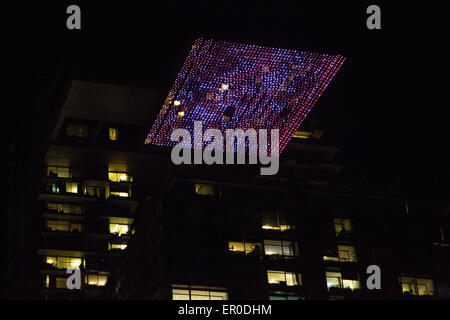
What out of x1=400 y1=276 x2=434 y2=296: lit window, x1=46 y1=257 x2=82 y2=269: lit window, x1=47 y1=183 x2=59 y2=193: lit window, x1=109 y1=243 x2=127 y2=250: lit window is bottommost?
x1=400 y1=276 x2=434 y2=296: lit window

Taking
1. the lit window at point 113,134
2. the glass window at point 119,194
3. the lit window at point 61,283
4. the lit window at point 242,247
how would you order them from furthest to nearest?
the lit window at point 113,134
the glass window at point 119,194
the lit window at point 61,283
the lit window at point 242,247

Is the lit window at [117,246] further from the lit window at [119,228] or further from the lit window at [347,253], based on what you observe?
the lit window at [347,253]

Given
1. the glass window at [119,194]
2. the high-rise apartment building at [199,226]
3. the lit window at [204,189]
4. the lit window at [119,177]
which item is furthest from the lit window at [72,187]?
the lit window at [204,189]

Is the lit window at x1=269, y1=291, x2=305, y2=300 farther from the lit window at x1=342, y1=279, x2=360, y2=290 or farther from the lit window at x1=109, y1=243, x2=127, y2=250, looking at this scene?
the lit window at x1=109, y1=243, x2=127, y2=250

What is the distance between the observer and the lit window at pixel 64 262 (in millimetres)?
95500

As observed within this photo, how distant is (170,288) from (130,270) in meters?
14.3

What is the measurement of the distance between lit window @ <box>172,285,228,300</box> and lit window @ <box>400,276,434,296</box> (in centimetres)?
1873

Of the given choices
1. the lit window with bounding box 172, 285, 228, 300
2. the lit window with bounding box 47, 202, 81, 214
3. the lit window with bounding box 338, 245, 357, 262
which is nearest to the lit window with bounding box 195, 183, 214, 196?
the lit window with bounding box 172, 285, 228, 300

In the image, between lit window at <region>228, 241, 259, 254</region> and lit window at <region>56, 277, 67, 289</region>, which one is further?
lit window at <region>56, 277, 67, 289</region>

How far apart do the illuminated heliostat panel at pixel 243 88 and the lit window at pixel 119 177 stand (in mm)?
11437

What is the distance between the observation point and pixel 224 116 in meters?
89.2

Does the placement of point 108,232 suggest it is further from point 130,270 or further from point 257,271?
point 257,271

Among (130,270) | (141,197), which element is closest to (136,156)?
(141,197)

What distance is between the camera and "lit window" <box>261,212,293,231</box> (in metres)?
77.4
